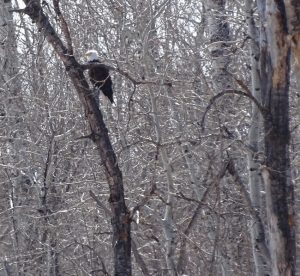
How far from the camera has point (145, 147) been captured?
10141 millimetres

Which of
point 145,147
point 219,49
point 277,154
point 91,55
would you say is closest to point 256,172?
point 277,154

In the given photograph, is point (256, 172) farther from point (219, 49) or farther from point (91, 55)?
point (91, 55)

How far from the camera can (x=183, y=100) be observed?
889 cm

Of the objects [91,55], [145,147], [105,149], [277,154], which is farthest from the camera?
[145,147]

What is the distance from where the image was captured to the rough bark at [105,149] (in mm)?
7398

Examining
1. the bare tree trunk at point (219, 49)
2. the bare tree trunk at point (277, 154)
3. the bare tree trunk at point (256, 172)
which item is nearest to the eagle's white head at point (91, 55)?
the bare tree trunk at point (219, 49)

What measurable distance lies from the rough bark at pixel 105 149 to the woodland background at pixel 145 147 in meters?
0.71

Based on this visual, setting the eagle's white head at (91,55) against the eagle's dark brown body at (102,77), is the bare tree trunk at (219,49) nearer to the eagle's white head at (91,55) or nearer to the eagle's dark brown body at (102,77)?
the eagle's dark brown body at (102,77)

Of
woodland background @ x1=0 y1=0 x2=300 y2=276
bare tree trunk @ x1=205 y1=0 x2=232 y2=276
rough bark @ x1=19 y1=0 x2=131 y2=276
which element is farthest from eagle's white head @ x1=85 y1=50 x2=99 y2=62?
rough bark @ x1=19 y1=0 x2=131 y2=276

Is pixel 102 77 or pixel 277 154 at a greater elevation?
pixel 102 77

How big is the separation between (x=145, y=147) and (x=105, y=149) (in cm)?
274

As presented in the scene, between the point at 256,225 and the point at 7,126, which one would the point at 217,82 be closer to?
the point at 256,225

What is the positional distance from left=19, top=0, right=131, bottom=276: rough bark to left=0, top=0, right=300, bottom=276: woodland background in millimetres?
708

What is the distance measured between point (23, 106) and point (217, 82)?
2640 mm
